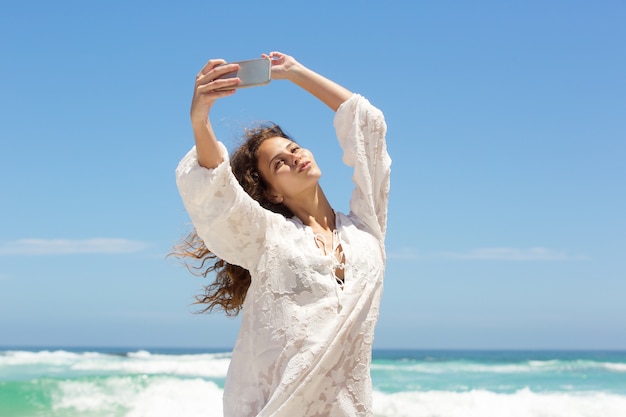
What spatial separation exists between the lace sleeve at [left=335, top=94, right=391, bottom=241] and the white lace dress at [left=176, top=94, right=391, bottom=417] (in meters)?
0.22

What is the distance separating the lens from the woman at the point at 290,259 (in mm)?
2430

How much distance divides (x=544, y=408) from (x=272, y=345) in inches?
382

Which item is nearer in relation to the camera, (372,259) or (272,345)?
(272,345)

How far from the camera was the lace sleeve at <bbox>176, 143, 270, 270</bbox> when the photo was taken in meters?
2.42

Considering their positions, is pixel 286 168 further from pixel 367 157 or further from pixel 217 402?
pixel 217 402

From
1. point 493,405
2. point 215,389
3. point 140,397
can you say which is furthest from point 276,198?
point 493,405

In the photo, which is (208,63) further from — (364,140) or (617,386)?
(617,386)

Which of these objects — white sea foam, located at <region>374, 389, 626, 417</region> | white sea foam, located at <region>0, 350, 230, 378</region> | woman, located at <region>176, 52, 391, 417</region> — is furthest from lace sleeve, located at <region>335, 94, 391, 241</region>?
white sea foam, located at <region>0, 350, 230, 378</region>

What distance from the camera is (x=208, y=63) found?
244cm

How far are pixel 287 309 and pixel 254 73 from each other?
0.70 meters

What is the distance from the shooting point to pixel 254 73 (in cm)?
241

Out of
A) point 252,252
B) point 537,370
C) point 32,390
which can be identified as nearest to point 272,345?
point 252,252

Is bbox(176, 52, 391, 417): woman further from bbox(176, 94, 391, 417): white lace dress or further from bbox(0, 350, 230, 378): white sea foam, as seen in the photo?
bbox(0, 350, 230, 378): white sea foam

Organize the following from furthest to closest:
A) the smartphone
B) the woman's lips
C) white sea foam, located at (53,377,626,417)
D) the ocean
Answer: the ocean, white sea foam, located at (53,377,626,417), the woman's lips, the smartphone
